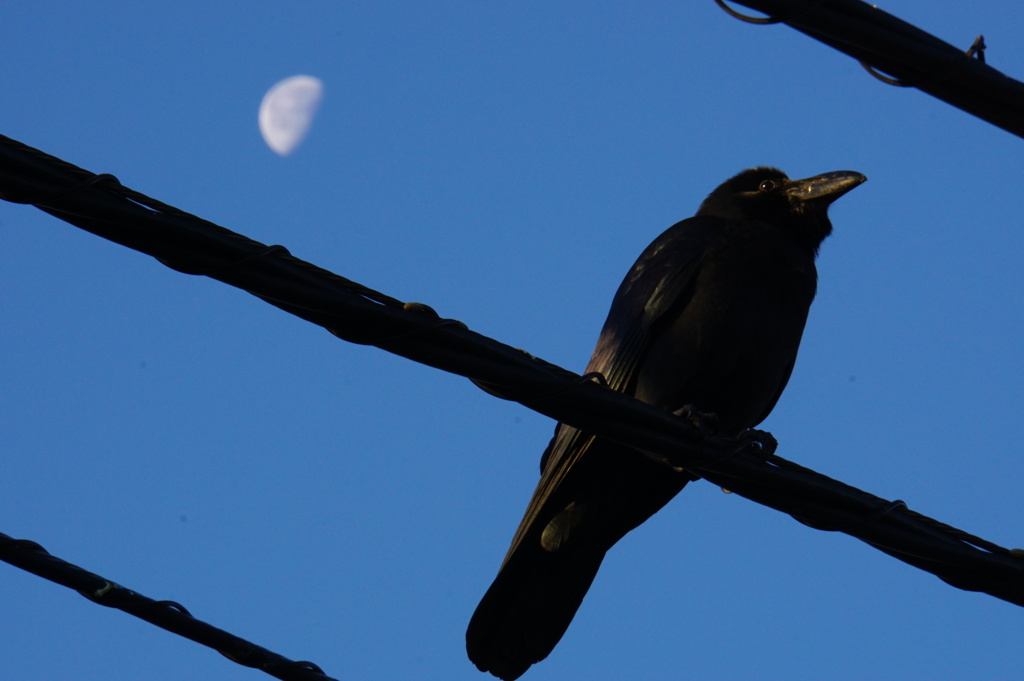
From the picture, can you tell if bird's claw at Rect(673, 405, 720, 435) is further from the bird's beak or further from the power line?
the power line

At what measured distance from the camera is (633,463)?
214 inches

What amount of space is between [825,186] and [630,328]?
1356mm

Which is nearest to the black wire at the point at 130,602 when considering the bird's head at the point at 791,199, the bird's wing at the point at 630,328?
the bird's wing at the point at 630,328

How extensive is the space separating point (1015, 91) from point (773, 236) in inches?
117

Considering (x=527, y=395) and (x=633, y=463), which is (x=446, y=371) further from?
(x=633, y=463)

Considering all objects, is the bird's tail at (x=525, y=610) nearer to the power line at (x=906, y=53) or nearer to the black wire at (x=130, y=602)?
the black wire at (x=130, y=602)

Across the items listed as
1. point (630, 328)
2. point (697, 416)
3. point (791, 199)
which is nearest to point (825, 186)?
point (791, 199)

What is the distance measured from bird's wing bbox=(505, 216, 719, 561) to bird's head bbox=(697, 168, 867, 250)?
43 centimetres

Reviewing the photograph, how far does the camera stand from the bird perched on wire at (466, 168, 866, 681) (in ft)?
17.0

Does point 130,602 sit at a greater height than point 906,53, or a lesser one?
lesser

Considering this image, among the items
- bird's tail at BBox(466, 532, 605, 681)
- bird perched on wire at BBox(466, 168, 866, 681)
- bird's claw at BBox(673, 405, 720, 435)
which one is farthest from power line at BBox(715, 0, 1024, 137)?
bird's tail at BBox(466, 532, 605, 681)

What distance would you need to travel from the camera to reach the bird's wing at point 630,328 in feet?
17.1

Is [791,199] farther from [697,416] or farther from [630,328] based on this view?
[697,416]

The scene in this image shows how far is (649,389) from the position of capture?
544 cm
